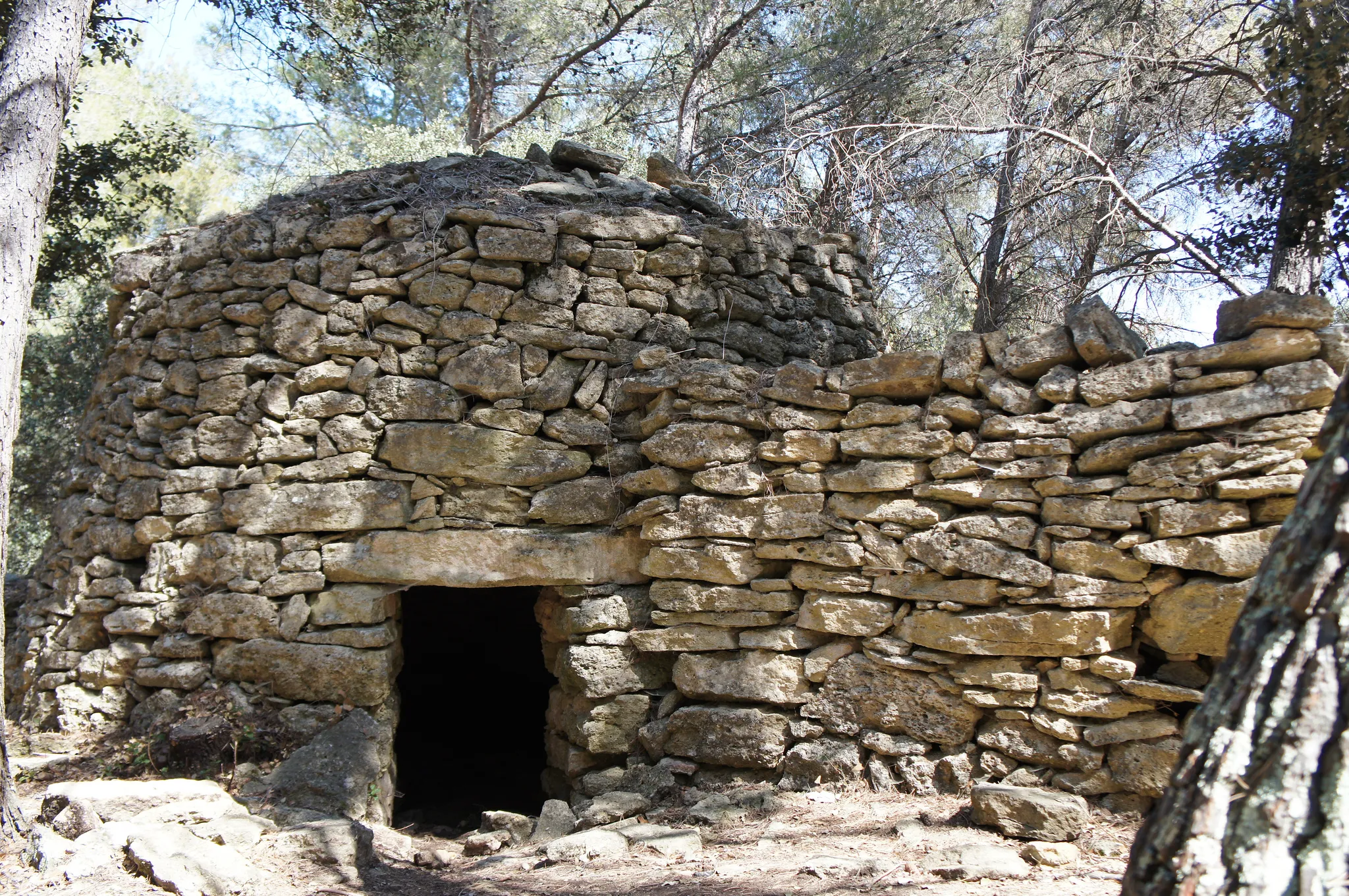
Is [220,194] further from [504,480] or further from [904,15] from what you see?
[504,480]

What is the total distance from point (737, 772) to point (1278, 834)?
308 centimetres

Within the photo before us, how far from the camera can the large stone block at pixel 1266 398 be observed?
360 cm

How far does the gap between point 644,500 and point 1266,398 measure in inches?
107

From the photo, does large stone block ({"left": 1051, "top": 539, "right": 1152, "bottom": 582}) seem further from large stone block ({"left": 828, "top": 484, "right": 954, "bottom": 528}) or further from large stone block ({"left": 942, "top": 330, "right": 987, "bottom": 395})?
large stone block ({"left": 942, "top": 330, "right": 987, "bottom": 395})

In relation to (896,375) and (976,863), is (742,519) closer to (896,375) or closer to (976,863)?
(896,375)

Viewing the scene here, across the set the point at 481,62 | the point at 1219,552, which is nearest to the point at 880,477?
the point at 1219,552

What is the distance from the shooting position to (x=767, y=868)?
3.53 meters

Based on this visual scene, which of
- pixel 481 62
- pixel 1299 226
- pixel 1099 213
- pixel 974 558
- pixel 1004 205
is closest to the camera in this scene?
pixel 974 558

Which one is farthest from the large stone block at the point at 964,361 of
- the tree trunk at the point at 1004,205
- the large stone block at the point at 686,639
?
the tree trunk at the point at 1004,205

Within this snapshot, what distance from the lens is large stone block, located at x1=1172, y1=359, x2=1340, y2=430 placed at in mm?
3596

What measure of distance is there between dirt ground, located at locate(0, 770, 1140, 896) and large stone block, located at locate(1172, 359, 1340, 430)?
5.27 ft

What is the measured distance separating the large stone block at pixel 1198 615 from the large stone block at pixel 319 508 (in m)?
3.45

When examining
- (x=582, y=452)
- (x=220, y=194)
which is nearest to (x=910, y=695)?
(x=582, y=452)

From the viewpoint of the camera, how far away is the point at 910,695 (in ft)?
14.0
